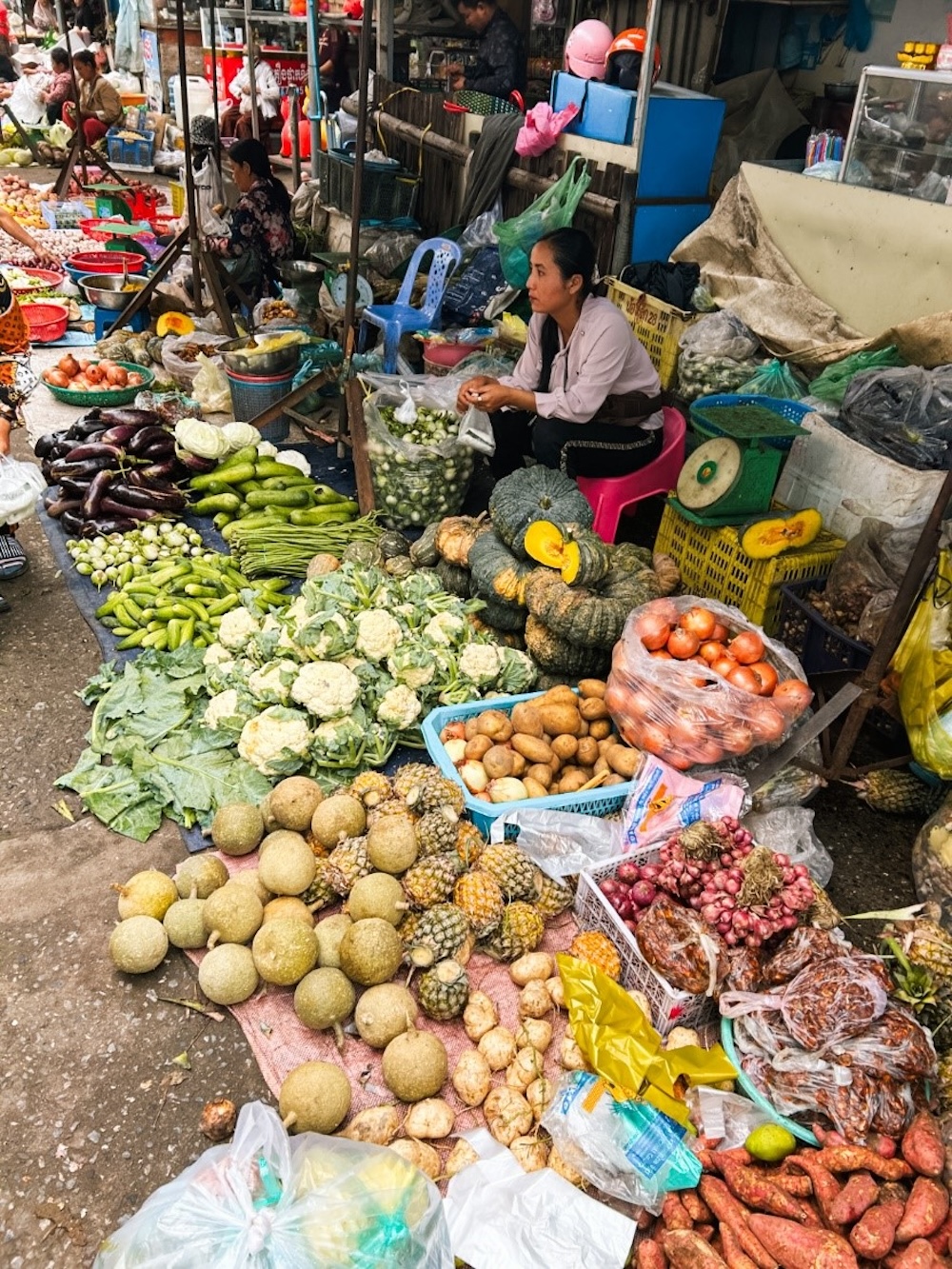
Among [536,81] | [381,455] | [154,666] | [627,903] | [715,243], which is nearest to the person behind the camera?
[627,903]

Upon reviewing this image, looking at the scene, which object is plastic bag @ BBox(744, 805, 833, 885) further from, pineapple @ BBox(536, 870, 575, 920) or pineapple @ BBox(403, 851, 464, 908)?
pineapple @ BBox(403, 851, 464, 908)

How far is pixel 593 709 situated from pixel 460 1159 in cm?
160

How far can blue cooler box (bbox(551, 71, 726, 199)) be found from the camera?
560cm

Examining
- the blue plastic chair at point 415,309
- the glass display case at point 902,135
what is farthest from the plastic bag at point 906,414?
the blue plastic chair at point 415,309

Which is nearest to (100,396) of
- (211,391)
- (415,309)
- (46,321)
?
(211,391)

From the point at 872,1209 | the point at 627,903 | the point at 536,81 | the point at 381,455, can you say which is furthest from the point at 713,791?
the point at 536,81

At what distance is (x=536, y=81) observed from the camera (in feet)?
28.9

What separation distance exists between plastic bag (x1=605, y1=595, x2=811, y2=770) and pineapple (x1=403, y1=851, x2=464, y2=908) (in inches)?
33.2

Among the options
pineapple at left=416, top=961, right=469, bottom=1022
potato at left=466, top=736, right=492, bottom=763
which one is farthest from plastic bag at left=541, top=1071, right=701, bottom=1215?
potato at left=466, top=736, right=492, bottom=763

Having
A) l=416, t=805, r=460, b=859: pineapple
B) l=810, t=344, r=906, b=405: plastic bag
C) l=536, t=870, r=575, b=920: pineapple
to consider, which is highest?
l=810, t=344, r=906, b=405: plastic bag

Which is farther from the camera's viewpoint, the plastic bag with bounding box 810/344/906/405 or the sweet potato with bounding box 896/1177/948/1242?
the plastic bag with bounding box 810/344/906/405

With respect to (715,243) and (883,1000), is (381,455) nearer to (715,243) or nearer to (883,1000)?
(715,243)

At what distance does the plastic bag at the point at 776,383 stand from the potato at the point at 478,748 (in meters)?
2.69

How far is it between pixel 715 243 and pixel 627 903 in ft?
14.7
